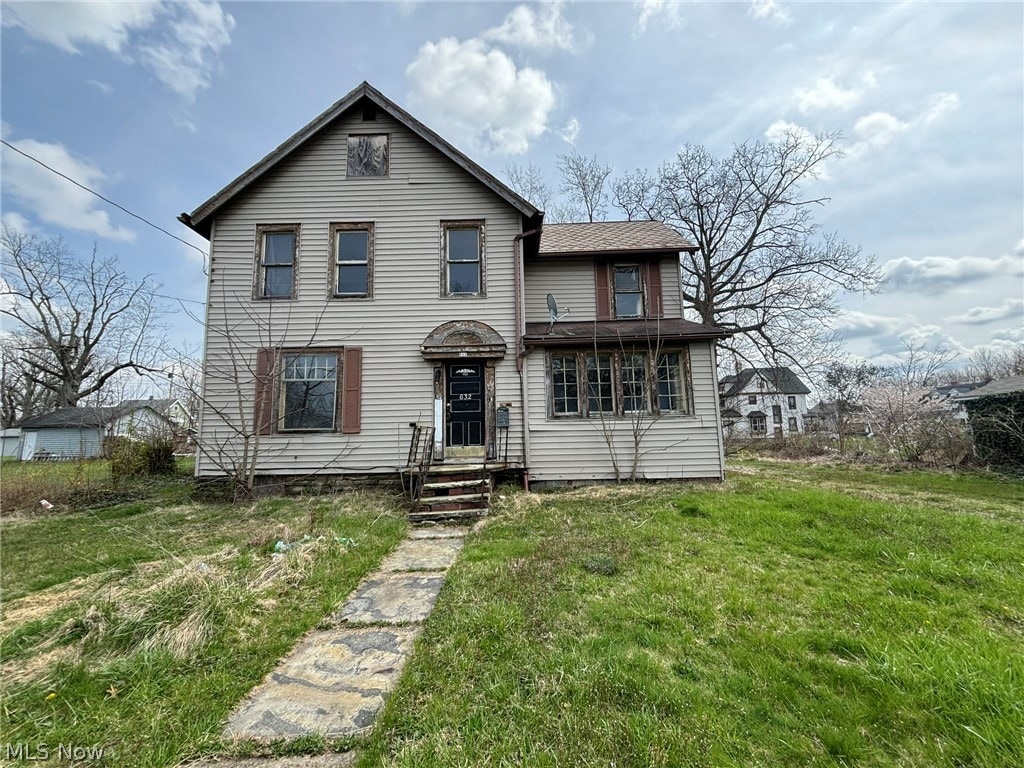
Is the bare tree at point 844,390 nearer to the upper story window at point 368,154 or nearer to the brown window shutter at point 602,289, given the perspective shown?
the brown window shutter at point 602,289

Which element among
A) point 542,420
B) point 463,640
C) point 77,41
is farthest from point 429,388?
point 77,41

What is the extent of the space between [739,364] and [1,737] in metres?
19.4

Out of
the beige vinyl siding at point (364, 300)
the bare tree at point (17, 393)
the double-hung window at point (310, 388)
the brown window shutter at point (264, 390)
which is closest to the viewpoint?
the brown window shutter at point (264, 390)

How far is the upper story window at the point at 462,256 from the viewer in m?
9.57

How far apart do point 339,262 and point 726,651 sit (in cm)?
983

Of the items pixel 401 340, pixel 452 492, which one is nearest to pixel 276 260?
pixel 401 340

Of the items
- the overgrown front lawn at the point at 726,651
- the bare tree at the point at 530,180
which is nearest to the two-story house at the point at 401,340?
the overgrown front lawn at the point at 726,651

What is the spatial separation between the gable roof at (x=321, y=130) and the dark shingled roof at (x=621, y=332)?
8.75 ft

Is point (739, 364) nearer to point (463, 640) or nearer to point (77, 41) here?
point (463, 640)

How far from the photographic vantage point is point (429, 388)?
30.1 ft

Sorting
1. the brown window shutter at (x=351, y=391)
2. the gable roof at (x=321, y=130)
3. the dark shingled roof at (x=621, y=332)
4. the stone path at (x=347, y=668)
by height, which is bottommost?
the stone path at (x=347, y=668)

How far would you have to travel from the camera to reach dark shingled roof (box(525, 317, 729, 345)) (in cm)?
902

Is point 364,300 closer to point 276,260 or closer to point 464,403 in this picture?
point 276,260

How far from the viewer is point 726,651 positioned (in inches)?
111
